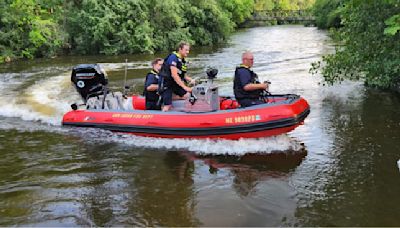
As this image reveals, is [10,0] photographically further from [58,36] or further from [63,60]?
[63,60]

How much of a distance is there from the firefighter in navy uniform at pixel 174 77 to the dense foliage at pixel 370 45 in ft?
11.1

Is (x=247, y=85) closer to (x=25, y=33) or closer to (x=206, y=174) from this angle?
(x=206, y=174)

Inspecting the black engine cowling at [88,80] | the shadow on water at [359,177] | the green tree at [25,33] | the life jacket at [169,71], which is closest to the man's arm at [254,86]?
the life jacket at [169,71]

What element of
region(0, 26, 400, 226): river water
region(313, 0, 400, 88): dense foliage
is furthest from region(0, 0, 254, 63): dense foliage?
region(313, 0, 400, 88): dense foliage

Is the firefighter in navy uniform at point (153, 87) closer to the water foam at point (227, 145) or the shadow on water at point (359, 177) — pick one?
the water foam at point (227, 145)

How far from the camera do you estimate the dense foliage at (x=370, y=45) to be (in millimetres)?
9016

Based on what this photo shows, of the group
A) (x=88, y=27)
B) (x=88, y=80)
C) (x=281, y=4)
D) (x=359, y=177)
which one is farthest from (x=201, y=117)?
(x=281, y=4)

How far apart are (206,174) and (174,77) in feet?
6.77

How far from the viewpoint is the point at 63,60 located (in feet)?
72.7

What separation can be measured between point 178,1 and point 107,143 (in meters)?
21.3

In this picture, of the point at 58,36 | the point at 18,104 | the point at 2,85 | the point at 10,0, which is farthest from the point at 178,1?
the point at 18,104

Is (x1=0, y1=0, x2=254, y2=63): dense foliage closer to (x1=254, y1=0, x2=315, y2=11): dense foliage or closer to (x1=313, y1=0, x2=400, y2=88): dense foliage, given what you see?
(x1=313, y1=0, x2=400, y2=88): dense foliage

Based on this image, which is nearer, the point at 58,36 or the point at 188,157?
the point at 188,157

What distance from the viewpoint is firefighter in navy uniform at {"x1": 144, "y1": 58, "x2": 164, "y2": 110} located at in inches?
328
